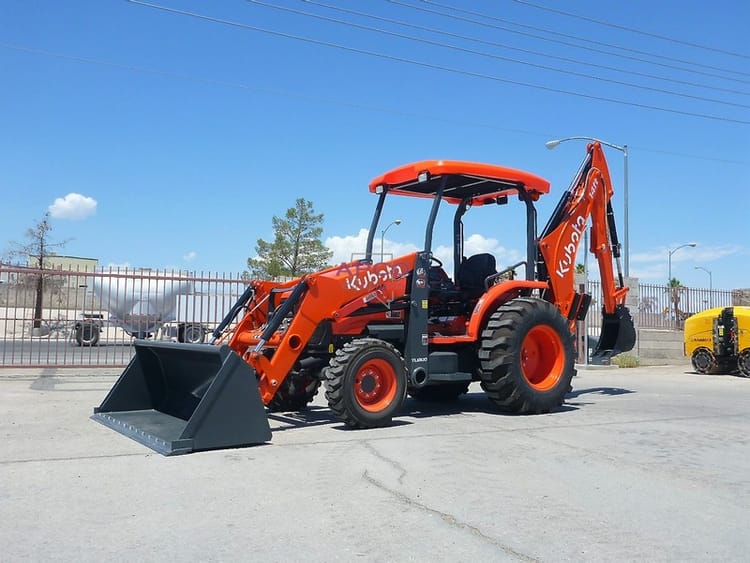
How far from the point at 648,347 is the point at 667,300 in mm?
2084

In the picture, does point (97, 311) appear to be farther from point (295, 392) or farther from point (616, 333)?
point (616, 333)

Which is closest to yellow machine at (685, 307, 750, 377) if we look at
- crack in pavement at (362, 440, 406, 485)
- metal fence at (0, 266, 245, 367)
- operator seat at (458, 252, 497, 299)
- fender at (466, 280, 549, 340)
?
fender at (466, 280, 549, 340)

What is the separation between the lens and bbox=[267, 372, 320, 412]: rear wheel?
8773mm

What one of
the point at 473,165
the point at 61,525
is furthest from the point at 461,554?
the point at 473,165

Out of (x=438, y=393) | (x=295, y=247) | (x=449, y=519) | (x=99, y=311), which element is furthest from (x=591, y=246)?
(x=295, y=247)

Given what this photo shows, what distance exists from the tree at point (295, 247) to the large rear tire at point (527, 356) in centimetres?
3241

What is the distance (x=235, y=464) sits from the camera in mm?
5992

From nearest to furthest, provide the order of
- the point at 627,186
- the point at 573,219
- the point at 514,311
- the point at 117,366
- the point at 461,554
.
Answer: the point at 461,554 → the point at 514,311 → the point at 573,219 → the point at 117,366 → the point at 627,186

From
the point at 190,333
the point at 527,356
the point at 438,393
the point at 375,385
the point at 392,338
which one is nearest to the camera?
the point at 375,385

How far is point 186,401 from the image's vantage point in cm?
788

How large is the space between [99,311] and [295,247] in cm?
2470

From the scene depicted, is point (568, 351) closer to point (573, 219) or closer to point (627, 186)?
point (573, 219)

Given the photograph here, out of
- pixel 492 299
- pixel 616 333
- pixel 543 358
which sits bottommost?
pixel 543 358

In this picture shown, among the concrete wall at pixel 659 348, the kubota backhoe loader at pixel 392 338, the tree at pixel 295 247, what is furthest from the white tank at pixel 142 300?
the tree at pixel 295 247
